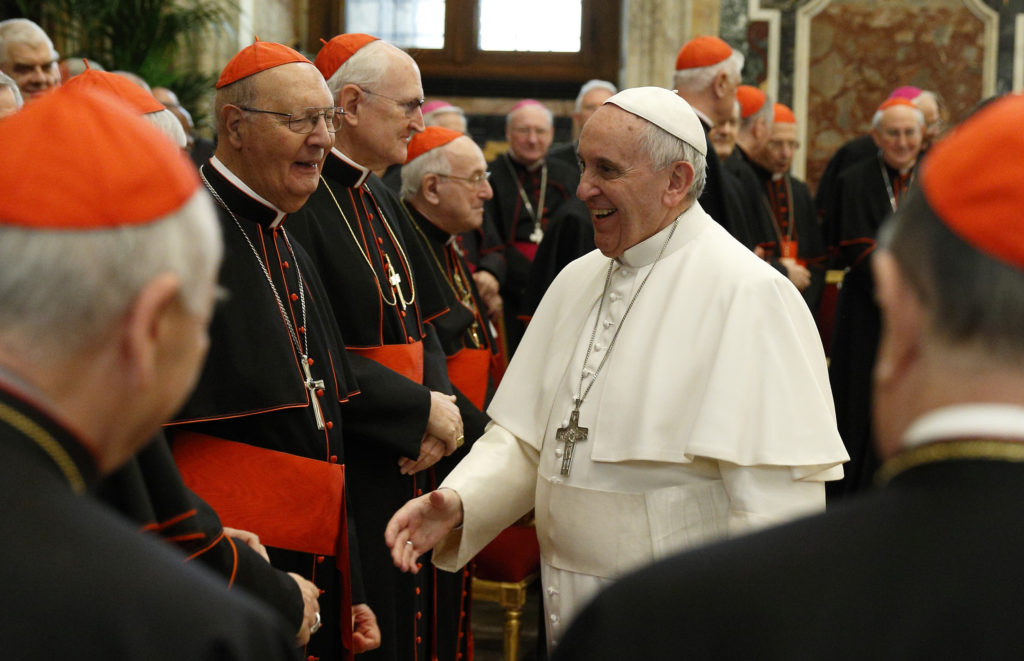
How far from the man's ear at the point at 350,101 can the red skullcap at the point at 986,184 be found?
300 cm

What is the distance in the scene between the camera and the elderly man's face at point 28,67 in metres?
5.43

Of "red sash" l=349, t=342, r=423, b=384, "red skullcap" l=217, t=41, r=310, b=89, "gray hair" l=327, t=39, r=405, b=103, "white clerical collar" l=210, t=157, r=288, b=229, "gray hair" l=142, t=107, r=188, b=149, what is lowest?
"red sash" l=349, t=342, r=423, b=384

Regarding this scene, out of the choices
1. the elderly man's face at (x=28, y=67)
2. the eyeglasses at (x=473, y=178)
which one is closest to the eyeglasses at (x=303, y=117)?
the eyeglasses at (x=473, y=178)

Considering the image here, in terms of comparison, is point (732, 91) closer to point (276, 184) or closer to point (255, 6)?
point (276, 184)

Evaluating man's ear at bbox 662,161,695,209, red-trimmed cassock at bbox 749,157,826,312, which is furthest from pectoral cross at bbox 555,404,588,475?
red-trimmed cassock at bbox 749,157,826,312

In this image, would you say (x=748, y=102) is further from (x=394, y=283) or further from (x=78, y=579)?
(x=78, y=579)

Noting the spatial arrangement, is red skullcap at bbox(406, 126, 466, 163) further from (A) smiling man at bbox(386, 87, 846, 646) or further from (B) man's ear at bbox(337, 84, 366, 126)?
(A) smiling man at bbox(386, 87, 846, 646)

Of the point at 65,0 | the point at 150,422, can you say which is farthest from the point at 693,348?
the point at 65,0

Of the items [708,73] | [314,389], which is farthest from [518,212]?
[314,389]

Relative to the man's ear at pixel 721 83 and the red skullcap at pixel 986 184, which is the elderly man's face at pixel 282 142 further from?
the man's ear at pixel 721 83

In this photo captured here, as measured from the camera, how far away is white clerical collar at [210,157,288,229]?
10.3ft

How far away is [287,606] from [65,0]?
6.42 metres

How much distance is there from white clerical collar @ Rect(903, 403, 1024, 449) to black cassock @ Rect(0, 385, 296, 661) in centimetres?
70

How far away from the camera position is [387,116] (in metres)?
4.02
